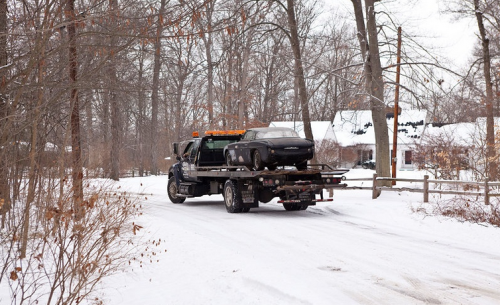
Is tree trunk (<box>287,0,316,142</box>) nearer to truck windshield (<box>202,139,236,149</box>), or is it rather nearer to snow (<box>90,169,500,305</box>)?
truck windshield (<box>202,139,236,149</box>)

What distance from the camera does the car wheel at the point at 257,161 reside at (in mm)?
15570

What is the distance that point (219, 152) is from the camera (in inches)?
747

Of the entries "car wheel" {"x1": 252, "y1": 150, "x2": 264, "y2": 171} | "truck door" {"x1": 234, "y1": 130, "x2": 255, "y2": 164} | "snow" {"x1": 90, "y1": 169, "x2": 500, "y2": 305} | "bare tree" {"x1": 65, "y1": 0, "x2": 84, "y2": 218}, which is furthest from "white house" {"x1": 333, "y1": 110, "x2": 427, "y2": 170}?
"bare tree" {"x1": 65, "y1": 0, "x2": 84, "y2": 218}

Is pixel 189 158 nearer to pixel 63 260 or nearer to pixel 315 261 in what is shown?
pixel 315 261

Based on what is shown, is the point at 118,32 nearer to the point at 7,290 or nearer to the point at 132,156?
the point at 7,290

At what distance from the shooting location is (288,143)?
15430mm

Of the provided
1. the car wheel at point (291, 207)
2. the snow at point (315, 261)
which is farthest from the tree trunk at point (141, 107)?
the car wheel at point (291, 207)

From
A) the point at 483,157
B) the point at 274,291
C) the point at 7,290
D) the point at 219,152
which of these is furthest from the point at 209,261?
the point at 483,157

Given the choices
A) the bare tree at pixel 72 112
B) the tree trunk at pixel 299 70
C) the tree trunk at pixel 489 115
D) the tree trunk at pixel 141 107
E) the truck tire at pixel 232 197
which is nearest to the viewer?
the bare tree at pixel 72 112

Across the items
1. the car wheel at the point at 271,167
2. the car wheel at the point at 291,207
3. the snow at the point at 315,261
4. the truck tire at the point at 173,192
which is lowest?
the snow at the point at 315,261

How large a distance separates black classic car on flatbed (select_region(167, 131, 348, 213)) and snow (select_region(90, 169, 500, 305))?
0.71 meters

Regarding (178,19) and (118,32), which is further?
(118,32)

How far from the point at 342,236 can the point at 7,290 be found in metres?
6.75

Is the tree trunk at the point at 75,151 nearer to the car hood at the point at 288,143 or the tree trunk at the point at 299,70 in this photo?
the car hood at the point at 288,143
